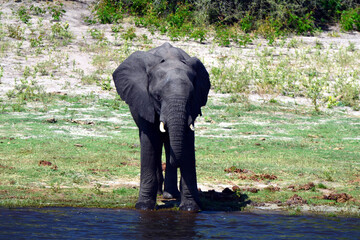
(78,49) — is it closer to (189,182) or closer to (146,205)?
(146,205)

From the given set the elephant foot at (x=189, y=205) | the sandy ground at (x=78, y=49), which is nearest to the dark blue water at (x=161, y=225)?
the elephant foot at (x=189, y=205)

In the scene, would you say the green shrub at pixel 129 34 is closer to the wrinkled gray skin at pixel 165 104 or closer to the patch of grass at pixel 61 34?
the patch of grass at pixel 61 34

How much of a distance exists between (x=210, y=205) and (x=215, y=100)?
958 cm

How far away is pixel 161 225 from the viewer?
789 centimetres

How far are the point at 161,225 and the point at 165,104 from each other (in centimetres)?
156

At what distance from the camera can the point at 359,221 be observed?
27.3ft

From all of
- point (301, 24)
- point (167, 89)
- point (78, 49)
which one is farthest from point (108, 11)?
point (167, 89)

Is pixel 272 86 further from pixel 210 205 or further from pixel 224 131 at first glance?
pixel 210 205

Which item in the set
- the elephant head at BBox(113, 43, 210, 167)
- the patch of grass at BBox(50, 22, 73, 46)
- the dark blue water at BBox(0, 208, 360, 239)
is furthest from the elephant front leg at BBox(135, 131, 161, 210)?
the patch of grass at BBox(50, 22, 73, 46)

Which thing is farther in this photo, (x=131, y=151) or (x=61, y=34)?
(x=61, y=34)

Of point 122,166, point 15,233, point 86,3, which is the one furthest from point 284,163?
point 86,3

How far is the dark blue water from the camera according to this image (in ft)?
24.5

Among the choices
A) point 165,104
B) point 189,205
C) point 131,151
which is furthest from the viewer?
point 131,151

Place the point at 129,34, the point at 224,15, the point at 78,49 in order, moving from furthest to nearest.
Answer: the point at 224,15
the point at 129,34
the point at 78,49
